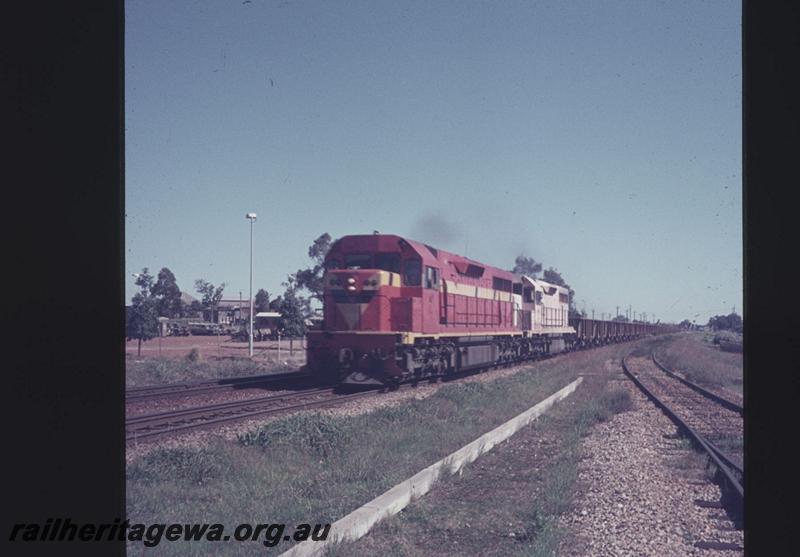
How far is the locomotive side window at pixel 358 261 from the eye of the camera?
17.5 m

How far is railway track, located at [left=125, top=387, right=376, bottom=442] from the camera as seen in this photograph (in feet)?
35.5

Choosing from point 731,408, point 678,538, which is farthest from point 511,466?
point 731,408

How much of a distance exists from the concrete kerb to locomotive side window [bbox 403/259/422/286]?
23.1 ft

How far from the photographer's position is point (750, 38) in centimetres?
184

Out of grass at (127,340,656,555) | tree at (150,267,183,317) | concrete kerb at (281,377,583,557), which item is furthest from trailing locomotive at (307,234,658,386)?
tree at (150,267,183,317)

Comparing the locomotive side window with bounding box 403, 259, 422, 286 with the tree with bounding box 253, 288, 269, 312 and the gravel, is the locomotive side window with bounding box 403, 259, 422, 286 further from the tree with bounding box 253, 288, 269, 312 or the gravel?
the tree with bounding box 253, 288, 269, 312

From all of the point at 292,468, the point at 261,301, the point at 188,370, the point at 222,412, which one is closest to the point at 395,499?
the point at 292,468

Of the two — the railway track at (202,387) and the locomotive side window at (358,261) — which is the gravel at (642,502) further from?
the railway track at (202,387)

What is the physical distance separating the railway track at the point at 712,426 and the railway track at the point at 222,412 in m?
7.60
